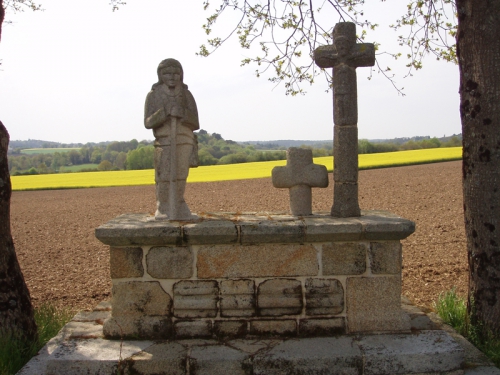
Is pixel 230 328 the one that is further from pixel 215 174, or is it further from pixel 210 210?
pixel 215 174

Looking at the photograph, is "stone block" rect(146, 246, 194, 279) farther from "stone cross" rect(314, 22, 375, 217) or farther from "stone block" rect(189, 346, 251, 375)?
"stone cross" rect(314, 22, 375, 217)

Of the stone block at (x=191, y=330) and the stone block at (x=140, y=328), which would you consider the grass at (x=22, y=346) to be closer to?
the stone block at (x=140, y=328)

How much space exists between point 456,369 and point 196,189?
15.0 metres

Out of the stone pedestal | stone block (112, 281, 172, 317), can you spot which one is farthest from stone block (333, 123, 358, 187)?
stone block (112, 281, 172, 317)

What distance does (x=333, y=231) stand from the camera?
4.10m

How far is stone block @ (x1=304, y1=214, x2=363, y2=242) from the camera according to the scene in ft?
13.4

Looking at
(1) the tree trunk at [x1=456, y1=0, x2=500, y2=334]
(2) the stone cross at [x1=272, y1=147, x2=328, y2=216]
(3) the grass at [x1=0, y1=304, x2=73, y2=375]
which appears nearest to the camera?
(3) the grass at [x1=0, y1=304, x2=73, y2=375]

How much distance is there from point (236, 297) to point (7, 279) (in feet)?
6.25

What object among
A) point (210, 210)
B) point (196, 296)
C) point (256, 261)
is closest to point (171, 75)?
point (256, 261)

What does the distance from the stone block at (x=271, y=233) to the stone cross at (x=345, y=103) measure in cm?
53

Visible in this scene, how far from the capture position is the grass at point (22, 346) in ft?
13.2

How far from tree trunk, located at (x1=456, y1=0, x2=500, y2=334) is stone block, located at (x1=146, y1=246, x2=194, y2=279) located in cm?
242

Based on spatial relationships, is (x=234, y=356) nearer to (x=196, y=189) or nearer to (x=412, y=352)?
(x=412, y=352)

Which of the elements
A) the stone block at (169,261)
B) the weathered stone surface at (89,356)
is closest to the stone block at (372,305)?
the stone block at (169,261)
